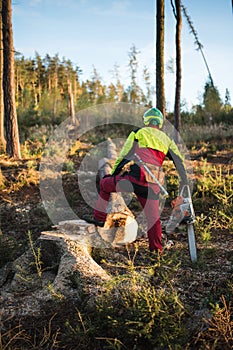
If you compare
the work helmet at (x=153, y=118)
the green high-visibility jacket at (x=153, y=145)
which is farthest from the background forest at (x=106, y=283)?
the work helmet at (x=153, y=118)

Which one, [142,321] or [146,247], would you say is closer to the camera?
[142,321]

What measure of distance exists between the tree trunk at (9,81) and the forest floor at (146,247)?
670 millimetres

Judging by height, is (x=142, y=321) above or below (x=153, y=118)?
below

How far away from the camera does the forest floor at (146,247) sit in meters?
3.79

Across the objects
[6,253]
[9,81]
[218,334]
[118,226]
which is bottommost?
[218,334]

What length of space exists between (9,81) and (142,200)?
6364mm

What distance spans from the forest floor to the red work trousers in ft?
0.96

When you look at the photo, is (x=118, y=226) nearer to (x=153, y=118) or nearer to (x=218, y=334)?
(x=153, y=118)

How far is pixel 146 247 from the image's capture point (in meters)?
5.35

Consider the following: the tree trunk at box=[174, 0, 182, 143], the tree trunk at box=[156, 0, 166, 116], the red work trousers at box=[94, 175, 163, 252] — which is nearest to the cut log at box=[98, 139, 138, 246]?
the red work trousers at box=[94, 175, 163, 252]

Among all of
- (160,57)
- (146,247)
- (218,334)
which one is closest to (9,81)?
(160,57)

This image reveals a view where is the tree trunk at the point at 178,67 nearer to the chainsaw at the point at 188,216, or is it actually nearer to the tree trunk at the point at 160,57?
the tree trunk at the point at 160,57

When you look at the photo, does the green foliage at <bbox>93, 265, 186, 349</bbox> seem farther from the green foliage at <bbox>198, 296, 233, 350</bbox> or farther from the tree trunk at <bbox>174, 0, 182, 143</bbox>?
the tree trunk at <bbox>174, 0, 182, 143</bbox>

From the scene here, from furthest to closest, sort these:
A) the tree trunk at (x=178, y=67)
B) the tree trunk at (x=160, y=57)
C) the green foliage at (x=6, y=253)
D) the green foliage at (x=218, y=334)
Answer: the tree trunk at (x=178, y=67) < the tree trunk at (x=160, y=57) < the green foliage at (x=6, y=253) < the green foliage at (x=218, y=334)
